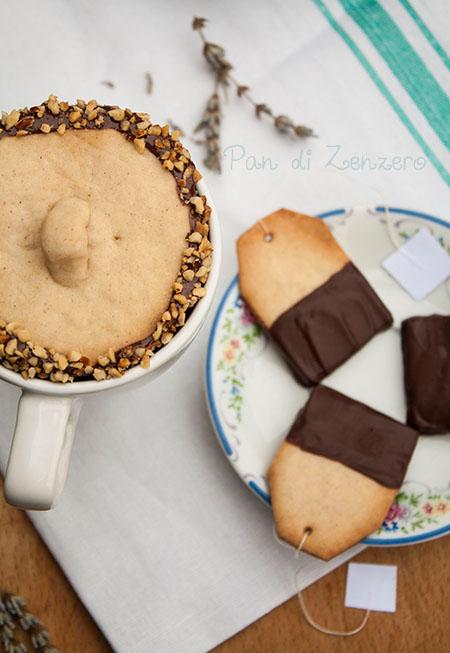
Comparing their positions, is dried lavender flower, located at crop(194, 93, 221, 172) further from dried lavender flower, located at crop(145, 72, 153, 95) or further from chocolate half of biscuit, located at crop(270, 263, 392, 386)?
chocolate half of biscuit, located at crop(270, 263, 392, 386)

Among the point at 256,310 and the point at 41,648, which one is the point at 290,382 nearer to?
the point at 256,310

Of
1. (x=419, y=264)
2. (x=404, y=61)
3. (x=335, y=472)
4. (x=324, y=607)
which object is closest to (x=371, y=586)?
(x=324, y=607)

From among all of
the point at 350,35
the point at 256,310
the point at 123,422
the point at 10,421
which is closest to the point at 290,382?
the point at 256,310

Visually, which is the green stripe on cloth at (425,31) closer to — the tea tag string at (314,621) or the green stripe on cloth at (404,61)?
the green stripe on cloth at (404,61)

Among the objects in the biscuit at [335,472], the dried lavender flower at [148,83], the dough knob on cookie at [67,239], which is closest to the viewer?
the dough knob on cookie at [67,239]

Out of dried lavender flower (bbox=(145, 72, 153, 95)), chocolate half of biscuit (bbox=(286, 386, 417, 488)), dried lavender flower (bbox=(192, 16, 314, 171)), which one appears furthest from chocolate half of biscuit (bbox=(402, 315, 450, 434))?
dried lavender flower (bbox=(145, 72, 153, 95))

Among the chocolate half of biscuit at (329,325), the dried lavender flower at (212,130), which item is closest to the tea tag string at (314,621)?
the chocolate half of biscuit at (329,325)
